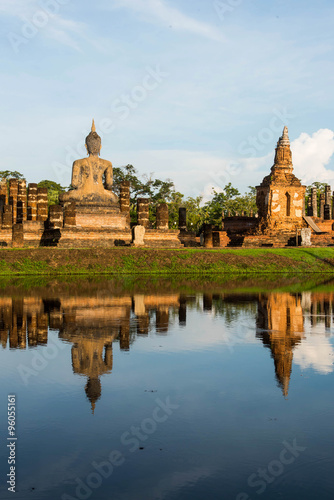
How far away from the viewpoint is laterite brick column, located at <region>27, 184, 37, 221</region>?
143 feet

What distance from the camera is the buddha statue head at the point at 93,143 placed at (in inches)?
1582

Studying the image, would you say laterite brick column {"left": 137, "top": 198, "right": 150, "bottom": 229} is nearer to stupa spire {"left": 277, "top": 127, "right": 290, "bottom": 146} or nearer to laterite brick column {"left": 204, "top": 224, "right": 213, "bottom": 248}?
laterite brick column {"left": 204, "top": 224, "right": 213, "bottom": 248}

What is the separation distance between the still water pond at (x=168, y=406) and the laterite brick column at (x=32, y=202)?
30.1m

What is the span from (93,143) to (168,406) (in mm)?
34468

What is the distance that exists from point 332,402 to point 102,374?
3254 millimetres

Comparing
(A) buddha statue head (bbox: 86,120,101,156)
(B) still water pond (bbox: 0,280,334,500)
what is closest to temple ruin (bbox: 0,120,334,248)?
(A) buddha statue head (bbox: 86,120,101,156)

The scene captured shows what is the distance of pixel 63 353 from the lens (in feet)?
33.7

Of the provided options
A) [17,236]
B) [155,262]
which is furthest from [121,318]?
[17,236]

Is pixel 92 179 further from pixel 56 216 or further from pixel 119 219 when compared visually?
pixel 56 216

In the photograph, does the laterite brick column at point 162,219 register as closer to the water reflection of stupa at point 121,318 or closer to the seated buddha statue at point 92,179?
the seated buddha statue at point 92,179

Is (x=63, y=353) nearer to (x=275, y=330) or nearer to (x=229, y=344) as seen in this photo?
(x=229, y=344)

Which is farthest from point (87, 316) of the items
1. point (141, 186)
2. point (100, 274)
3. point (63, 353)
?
point (141, 186)

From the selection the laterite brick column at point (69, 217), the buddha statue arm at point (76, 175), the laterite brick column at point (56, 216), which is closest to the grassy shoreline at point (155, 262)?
the laterite brick column at point (69, 217)

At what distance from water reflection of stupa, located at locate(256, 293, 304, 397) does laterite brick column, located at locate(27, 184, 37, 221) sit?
90.5ft
